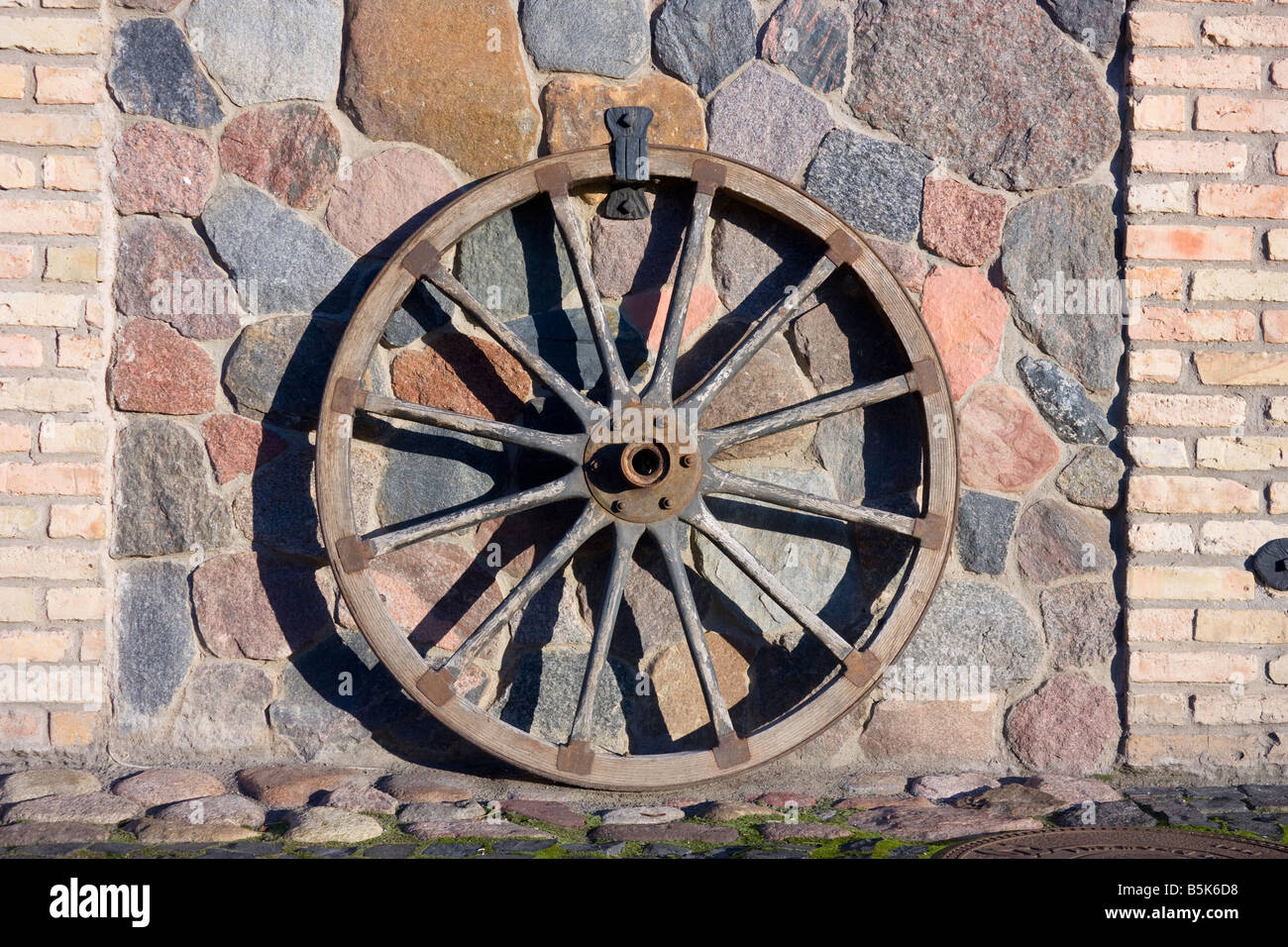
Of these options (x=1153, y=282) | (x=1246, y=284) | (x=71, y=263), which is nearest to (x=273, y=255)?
(x=71, y=263)

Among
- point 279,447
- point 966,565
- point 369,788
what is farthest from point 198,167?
point 966,565

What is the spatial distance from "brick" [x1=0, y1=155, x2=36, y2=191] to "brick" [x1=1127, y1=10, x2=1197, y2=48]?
273 centimetres

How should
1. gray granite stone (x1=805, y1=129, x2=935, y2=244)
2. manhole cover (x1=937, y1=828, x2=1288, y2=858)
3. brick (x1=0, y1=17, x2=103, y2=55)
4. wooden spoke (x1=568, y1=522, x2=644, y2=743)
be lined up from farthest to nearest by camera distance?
gray granite stone (x1=805, y1=129, x2=935, y2=244), brick (x1=0, y1=17, x2=103, y2=55), wooden spoke (x1=568, y1=522, x2=644, y2=743), manhole cover (x1=937, y1=828, x2=1288, y2=858)

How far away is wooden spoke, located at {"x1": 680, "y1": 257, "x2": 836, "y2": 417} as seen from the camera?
8.55 ft

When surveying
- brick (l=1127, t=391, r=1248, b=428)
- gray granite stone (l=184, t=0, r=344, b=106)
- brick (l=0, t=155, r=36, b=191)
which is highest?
gray granite stone (l=184, t=0, r=344, b=106)

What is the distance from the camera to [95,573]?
269cm

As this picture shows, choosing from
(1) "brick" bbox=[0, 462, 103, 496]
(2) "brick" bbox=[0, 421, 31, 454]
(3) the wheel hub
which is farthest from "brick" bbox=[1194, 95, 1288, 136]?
(2) "brick" bbox=[0, 421, 31, 454]

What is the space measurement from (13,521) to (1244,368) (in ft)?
10.0

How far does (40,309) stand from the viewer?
2.67 meters

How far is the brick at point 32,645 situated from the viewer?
2.67 m

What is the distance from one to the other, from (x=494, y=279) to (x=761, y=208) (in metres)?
0.69

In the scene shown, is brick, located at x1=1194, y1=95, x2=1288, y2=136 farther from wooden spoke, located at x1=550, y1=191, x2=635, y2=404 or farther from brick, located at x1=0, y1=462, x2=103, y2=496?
brick, located at x1=0, y1=462, x2=103, y2=496

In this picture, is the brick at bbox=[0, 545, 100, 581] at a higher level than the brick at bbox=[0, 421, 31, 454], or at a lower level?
lower

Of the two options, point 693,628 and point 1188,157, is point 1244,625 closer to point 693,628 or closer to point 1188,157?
point 1188,157
